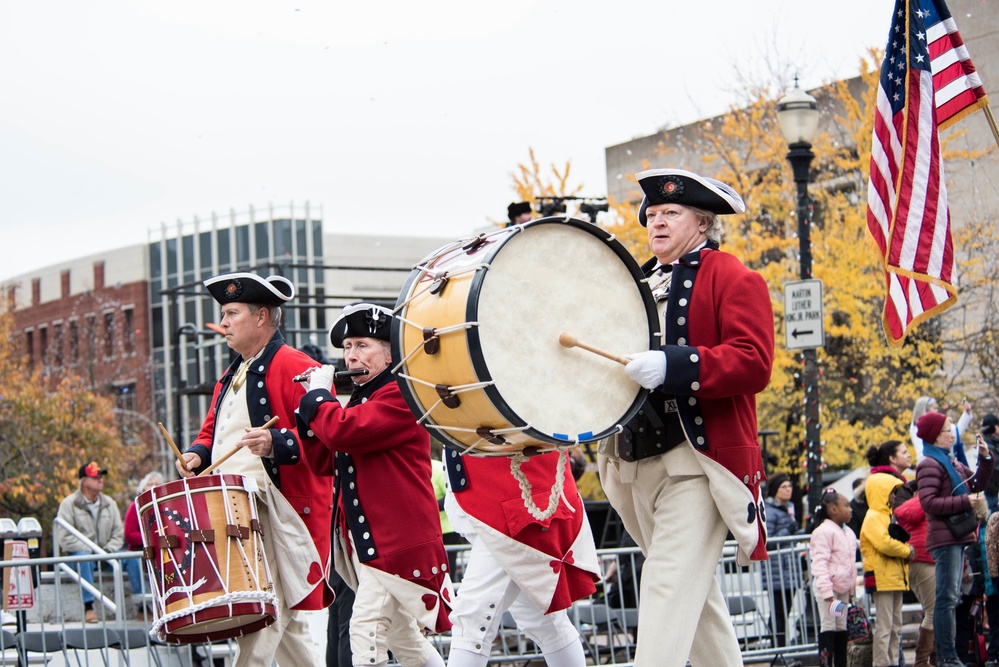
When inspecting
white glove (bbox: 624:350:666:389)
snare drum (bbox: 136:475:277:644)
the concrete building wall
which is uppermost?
the concrete building wall

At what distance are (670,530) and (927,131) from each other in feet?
9.95

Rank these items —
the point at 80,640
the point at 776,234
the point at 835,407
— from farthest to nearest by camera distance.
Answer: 1. the point at 776,234
2. the point at 835,407
3. the point at 80,640

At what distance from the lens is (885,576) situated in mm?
10578

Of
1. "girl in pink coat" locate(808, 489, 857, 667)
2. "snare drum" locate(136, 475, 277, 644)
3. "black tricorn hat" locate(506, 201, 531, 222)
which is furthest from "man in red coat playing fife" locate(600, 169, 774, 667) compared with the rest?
"girl in pink coat" locate(808, 489, 857, 667)

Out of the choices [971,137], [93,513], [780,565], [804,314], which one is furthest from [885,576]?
[971,137]

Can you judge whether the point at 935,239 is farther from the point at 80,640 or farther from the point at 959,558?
the point at 80,640

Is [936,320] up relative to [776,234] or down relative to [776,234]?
down

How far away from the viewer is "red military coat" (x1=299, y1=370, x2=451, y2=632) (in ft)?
20.6

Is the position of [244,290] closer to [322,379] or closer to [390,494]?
[322,379]

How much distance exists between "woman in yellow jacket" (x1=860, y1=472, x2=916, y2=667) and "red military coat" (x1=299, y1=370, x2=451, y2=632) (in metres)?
5.17

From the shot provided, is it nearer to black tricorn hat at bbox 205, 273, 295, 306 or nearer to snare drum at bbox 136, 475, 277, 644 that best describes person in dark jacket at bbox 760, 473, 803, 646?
black tricorn hat at bbox 205, 273, 295, 306

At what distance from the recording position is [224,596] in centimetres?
599

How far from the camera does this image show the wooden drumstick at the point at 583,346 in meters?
4.77

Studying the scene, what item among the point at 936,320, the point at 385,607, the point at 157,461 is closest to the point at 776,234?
the point at 936,320
